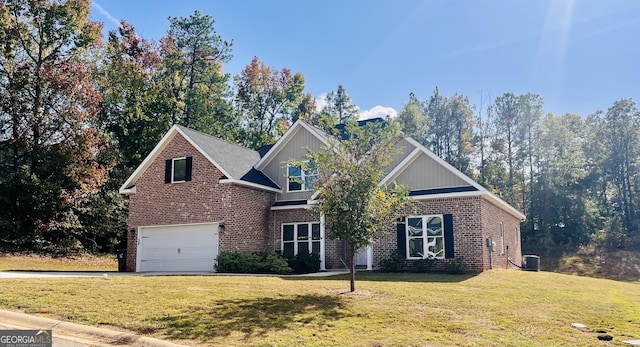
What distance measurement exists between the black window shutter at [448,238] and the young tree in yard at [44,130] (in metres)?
22.0

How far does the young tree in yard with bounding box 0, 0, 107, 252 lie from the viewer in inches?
1150

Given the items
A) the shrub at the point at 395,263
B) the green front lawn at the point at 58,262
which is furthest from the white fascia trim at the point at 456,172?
the green front lawn at the point at 58,262

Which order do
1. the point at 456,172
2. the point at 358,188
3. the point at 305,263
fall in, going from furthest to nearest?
the point at 305,263
the point at 456,172
the point at 358,188

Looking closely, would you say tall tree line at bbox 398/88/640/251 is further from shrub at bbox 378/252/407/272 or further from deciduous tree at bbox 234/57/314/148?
shrub at bbox 378/252/407/272

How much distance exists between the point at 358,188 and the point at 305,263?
32.5ft

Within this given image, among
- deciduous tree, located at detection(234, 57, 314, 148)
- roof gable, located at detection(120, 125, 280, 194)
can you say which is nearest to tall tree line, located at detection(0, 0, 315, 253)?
deciduous tree, located at detection(234, 57, 314, 148)

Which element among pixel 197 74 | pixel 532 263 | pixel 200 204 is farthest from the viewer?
pixel 197 74

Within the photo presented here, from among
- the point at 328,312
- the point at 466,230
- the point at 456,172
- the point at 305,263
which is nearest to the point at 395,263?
the point at 466,230

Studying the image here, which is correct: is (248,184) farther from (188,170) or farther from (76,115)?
(76,115)

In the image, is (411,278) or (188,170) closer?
(411,278)

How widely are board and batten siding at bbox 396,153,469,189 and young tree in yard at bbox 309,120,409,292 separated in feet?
24.3

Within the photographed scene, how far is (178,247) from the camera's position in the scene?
21875mm

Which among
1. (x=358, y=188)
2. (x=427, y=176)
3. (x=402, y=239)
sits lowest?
(x=402, y=239)

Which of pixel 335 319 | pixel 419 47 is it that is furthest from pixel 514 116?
pixel 335 319
